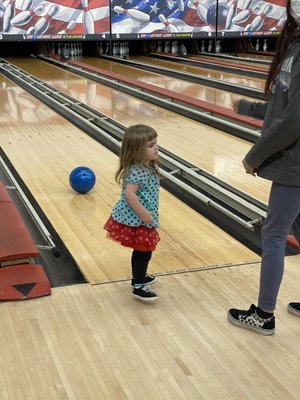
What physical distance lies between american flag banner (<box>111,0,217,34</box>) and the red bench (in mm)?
8059

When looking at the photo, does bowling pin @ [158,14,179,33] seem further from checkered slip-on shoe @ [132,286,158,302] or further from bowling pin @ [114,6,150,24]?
checkered slip-on shoe @ [132,286,158,302]

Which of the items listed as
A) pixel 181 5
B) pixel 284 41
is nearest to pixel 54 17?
pixel 181 5

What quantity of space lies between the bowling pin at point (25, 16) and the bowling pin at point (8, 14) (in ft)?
0.19

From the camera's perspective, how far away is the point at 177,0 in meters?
10.4

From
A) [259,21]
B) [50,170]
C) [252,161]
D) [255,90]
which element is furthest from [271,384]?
[259,21]

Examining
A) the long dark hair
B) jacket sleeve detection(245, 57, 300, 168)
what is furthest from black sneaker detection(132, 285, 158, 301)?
the long dark hair

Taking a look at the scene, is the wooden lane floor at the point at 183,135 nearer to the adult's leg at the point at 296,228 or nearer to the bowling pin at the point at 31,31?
the adult's leg at the point at 296,228

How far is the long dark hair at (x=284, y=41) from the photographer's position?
1.73m

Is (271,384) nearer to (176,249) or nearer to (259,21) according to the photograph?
(176,249)

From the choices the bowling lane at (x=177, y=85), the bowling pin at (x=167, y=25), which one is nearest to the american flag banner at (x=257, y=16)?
the bowling pin at (x=167, y=25)

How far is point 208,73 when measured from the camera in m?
8.26

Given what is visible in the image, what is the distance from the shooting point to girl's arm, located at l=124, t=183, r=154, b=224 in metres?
2.02

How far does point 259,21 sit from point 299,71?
32.6ft

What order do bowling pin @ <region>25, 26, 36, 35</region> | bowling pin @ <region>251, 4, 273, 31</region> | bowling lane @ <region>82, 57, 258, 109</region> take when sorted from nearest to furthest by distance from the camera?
bowling lane @ <region>82, 57, 258, 109</region> < bowling pin @ <region>25, 26, 36, 35</region> < bowling pin @ <region>251, 4, 273, 31</region>
